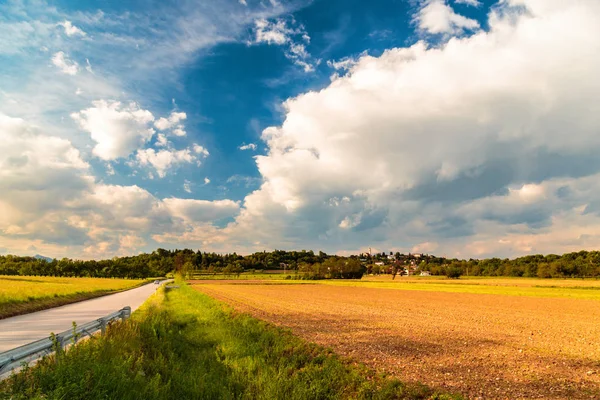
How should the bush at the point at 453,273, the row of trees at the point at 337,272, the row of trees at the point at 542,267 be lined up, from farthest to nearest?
the row of trees at the point at 337,272 → the bush at the point at 453,273 → the row of trees at the point at 542,267

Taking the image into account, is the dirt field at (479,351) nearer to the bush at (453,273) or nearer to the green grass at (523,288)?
the green grass at (523,288)

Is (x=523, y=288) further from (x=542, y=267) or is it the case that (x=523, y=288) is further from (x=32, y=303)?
(x=32, y=303)

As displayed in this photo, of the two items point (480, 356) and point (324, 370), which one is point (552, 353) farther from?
point (324, 370)

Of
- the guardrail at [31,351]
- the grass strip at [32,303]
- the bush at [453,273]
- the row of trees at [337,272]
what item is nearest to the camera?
the guardrail at [31,351]

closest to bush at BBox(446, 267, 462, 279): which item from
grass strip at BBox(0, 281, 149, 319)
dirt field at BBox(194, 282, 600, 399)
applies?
dirt field at BBox(194, 282, 600, 399)

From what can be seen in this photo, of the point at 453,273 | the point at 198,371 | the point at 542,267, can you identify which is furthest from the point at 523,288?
the point at 453,273

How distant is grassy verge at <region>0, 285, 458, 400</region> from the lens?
7074mm

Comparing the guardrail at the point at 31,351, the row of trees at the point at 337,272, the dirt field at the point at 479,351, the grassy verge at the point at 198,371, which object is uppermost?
the guardrail at the point at 31,351

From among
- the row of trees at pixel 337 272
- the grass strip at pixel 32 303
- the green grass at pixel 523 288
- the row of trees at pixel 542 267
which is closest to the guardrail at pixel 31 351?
the grass strip at pixel 32 303

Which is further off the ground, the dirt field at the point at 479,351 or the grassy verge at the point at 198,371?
the grassy verge at the point at 198,371

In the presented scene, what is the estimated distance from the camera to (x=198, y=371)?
38.1 feet

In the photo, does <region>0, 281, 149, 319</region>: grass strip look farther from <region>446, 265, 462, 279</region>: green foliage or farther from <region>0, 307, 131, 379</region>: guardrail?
<region>446, 265, 462, 279</region>: green foliage

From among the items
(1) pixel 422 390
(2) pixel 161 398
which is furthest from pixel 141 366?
(1) pixel 422 390

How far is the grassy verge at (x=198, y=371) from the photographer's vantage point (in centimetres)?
707
